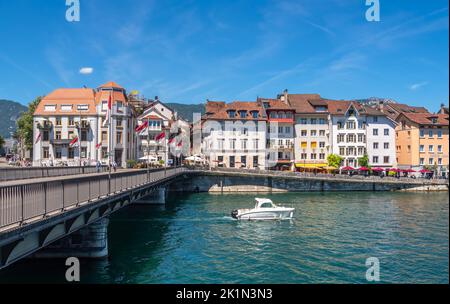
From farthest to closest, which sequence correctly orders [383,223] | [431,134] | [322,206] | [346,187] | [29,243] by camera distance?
[431,134] → [346,187] → [322,206] → [383,223] → [29,243]

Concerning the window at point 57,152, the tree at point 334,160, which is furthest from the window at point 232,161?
the window at point 57,152

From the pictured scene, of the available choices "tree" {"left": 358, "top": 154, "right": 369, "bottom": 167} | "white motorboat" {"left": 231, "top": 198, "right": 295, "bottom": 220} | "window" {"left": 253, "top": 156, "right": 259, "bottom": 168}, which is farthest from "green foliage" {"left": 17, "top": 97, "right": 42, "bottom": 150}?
"tree" {"left": 358, "top": 154, "right": 369, "bottom": 167}

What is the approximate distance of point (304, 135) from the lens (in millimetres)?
82938

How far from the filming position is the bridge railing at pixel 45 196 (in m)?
11.3

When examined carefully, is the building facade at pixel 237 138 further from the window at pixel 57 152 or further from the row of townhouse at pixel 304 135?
the window at pixel 57 152

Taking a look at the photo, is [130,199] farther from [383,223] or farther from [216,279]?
[383,223]

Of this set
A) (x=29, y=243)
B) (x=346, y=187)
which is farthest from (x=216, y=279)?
(x=346, y=187)

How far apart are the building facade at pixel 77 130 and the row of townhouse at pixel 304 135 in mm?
19039

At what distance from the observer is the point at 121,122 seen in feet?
240

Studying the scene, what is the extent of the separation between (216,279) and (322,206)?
105 feet

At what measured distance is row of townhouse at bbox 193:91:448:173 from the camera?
3113 inches

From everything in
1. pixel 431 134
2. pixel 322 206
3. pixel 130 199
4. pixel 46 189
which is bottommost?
pixel 322 206

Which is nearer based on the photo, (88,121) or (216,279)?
(216,279)

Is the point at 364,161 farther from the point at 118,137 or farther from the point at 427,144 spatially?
the point at 118,137
